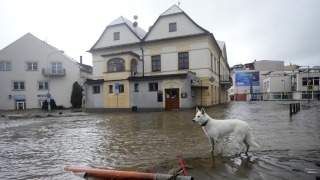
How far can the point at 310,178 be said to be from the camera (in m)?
4.40

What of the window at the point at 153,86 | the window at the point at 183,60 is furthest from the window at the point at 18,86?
the window at the point at 183,60

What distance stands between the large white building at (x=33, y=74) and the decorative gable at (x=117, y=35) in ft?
43.2

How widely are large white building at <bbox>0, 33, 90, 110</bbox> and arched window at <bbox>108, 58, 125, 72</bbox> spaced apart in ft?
55.3

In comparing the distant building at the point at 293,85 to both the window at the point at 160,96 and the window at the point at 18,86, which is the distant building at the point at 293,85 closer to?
the window at the point at 160,96

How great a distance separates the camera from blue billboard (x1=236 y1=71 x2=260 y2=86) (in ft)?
268

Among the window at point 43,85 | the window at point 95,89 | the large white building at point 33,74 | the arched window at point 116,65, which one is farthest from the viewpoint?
the window at point 43,85

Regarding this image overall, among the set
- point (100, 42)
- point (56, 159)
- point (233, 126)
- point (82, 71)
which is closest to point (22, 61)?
point (82, 71)

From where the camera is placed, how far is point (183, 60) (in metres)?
29.3

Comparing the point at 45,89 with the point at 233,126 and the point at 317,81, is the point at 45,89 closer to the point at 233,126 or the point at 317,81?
the point at 233,126

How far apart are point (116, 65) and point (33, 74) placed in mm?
21558

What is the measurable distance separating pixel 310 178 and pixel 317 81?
68.0m

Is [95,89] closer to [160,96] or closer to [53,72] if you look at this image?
[160,96]

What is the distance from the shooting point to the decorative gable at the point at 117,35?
31.9m

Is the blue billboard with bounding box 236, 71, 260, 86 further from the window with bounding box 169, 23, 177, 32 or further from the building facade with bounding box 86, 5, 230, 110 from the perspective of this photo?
the window with bounding box 169, 23, 177, 32
